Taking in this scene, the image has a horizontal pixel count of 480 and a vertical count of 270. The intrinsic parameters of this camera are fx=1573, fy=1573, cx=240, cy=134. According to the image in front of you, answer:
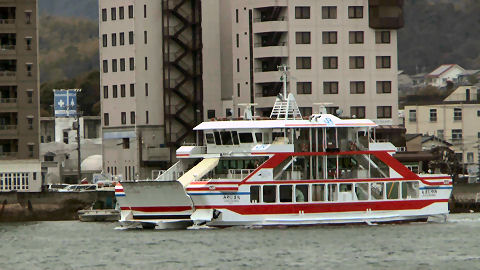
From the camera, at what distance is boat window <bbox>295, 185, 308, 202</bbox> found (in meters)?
86.1

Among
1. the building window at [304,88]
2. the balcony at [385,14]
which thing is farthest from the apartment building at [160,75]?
the balcony at [385,14]

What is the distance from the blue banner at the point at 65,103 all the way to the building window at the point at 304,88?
33641 millimetres

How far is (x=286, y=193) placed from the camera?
86.1 metres

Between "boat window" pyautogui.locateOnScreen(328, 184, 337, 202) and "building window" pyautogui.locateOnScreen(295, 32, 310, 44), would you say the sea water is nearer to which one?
"boat window" pyautogui.locateOnScreen(328, 184, 337, 202)

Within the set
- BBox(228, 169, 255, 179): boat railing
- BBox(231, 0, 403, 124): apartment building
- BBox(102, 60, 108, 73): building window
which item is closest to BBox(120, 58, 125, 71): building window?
BBox(102, 60, 108, 73): building window

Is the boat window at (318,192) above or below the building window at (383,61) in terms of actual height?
below

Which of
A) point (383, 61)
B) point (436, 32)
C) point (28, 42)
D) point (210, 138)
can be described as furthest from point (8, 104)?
point (436, 32)

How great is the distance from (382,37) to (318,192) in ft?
143

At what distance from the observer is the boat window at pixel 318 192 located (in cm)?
8650

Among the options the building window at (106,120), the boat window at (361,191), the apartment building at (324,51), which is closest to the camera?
the boat window at (361,191)

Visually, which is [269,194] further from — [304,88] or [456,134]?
[456,134]

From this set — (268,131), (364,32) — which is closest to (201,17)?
(364,32)

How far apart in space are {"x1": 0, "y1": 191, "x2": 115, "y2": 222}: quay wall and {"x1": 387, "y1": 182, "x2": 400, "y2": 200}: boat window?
27745 mm

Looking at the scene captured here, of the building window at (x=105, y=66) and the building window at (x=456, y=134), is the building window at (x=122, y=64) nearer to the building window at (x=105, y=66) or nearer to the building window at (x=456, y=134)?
the building window at (x=105, y=66)
